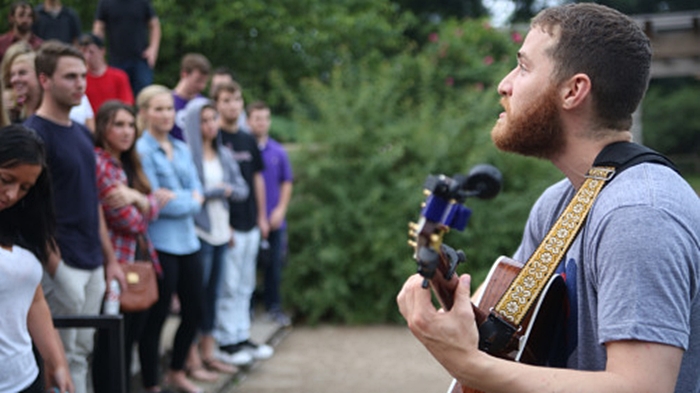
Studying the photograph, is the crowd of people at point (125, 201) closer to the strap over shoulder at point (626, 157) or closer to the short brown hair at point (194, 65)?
the short brown hair at point (194, 65)

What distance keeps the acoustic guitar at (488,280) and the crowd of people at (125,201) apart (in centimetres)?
180

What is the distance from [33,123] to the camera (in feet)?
14.2

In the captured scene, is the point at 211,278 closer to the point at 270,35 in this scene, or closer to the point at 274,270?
the point at 274,270

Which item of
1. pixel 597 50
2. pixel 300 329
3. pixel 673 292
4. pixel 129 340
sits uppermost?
pixel 597 50

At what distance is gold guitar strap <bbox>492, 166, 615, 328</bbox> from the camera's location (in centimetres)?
209

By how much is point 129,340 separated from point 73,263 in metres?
0.86

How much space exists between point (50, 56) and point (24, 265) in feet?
5.13

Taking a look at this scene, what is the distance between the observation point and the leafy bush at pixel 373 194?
346 inches

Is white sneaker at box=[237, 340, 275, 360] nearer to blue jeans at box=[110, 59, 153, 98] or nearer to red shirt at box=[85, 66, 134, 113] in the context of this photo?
red shirt at box=[85, 66, 134, 113]

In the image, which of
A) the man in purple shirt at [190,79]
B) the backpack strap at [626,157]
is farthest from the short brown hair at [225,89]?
the backpack strap at [626,157]

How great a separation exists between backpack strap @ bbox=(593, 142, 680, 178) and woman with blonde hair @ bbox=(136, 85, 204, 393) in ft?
12.3

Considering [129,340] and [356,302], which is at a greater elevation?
[129,340]

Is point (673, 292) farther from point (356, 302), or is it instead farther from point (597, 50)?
point (356, 302)

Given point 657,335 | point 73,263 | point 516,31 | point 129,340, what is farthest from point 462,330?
point 516,31
